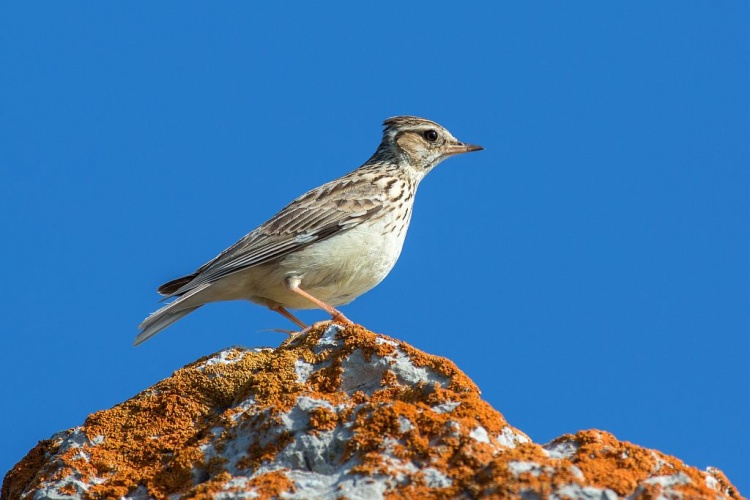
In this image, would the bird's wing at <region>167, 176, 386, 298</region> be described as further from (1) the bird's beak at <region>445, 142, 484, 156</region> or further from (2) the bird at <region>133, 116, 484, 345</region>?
(1) the bird's beak at <region>445, 142, 484, 156</region>

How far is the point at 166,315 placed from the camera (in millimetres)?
10375

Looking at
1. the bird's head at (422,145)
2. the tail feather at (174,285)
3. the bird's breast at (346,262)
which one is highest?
the bird's head at (422,145)

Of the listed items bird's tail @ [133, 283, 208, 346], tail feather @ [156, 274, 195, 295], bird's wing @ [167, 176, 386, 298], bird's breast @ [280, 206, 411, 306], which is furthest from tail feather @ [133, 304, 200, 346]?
bird's breast @ [280, 206, 411, 306]

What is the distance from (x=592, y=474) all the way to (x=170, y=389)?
323 cm

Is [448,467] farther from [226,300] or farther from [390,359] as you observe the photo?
[226,300]

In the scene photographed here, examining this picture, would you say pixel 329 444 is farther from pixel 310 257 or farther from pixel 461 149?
pixel 461 149

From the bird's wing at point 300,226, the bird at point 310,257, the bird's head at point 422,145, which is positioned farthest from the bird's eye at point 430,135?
the bird's wing at point 300,226

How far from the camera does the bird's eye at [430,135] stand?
40.6 ft

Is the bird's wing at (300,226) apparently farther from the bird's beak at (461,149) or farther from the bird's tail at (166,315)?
the bird's beak at (461,149)

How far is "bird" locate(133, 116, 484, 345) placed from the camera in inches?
409

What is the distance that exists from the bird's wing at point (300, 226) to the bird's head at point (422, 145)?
0.96 meters

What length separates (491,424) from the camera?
18.3ft

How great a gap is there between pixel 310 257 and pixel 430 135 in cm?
279

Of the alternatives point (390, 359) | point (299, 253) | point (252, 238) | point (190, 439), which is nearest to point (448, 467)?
point (390, 359)
